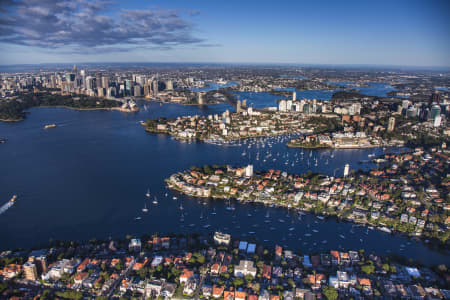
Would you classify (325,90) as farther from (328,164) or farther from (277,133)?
(328,164)

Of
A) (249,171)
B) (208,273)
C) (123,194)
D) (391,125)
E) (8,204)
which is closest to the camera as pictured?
(208,273)

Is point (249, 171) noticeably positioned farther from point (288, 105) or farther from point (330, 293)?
point (288, 105)

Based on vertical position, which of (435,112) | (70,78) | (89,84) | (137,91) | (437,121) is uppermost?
(70,78)

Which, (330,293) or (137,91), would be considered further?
(137,91)

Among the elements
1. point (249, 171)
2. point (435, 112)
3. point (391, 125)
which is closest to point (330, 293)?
point (249, 171)

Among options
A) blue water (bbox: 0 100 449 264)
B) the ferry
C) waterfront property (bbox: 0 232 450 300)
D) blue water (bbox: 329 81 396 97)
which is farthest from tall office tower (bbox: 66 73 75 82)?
blue water (bbox: 329 81 396 97)

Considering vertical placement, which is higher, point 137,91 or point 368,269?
point 137,91

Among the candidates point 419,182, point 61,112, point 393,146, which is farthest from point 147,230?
point 61,112

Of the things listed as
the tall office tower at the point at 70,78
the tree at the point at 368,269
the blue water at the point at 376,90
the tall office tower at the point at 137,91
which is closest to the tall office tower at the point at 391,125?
the tree at the point at 368,269
